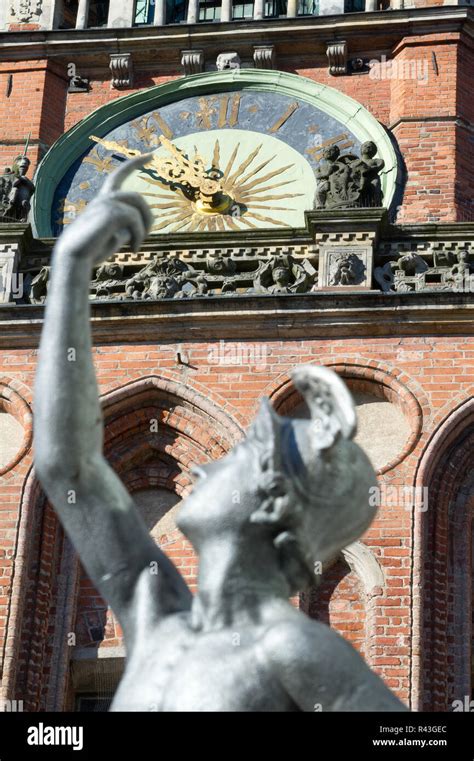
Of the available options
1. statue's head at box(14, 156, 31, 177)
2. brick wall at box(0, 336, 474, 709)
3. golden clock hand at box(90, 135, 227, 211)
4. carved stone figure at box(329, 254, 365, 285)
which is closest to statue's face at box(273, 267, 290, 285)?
carved stone figure at box(329, 254, 365, 285)

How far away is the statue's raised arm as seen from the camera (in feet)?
13.6

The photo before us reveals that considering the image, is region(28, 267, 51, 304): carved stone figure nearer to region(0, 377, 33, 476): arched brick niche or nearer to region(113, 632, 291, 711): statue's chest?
region(0, 377, 33, 476): arched brick niche

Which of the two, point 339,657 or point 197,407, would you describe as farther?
point 197,407

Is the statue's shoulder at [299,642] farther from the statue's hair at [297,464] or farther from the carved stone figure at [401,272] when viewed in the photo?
the carved stone figure at [401,272]

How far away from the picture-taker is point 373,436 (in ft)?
44.0

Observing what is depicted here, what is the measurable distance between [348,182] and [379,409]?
75.8 inches

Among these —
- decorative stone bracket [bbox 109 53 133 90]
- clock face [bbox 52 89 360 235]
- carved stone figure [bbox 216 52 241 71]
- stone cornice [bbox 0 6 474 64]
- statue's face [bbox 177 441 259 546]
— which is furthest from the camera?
decorative stone bracket [bbox 109 53 133 90]

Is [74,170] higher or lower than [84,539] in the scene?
higher

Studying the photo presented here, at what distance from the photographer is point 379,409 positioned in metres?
13.6

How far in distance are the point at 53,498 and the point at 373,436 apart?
930 cm

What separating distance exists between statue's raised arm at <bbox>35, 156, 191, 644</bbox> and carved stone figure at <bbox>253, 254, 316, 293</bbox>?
983 centimetres

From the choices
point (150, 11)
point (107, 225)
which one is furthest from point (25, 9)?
point (107, 225)

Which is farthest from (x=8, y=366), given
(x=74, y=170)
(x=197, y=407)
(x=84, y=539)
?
(x=84, y=539)
